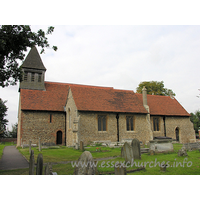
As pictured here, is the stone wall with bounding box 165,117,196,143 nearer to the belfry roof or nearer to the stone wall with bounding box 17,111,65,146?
the stone wall with bounding box 17,111,65,146

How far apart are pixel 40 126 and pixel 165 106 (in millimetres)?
18664

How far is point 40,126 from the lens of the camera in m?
22.4

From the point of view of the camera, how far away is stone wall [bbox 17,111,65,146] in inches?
849

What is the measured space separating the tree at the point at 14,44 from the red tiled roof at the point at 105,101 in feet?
33.5

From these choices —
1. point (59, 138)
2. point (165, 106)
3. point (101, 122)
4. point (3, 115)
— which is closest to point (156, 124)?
point (165, 106)

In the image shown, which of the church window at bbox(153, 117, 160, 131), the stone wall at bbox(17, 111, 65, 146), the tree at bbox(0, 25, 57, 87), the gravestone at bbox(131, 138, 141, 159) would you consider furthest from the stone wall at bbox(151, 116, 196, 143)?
the tree at bbox(0, 25, 57, 87)

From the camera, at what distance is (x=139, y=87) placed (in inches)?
1590

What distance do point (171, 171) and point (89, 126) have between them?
45.1 ft

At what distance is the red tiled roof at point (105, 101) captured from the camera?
69.8 ft

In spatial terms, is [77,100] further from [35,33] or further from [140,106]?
[35,33]

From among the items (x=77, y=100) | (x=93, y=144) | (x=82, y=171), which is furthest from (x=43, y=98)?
(x=82, y=171)

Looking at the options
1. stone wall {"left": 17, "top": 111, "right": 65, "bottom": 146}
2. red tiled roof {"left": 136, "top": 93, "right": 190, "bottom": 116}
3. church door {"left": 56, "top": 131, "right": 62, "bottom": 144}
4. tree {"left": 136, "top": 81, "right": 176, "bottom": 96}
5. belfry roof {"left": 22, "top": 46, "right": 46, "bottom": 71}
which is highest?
belfry roof {"left": 22, "top": 46, "right": 46, "bottom": 71}

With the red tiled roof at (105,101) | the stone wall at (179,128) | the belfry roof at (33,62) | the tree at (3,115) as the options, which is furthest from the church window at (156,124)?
the tree at (3,115)

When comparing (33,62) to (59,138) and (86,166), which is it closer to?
(59,138)
